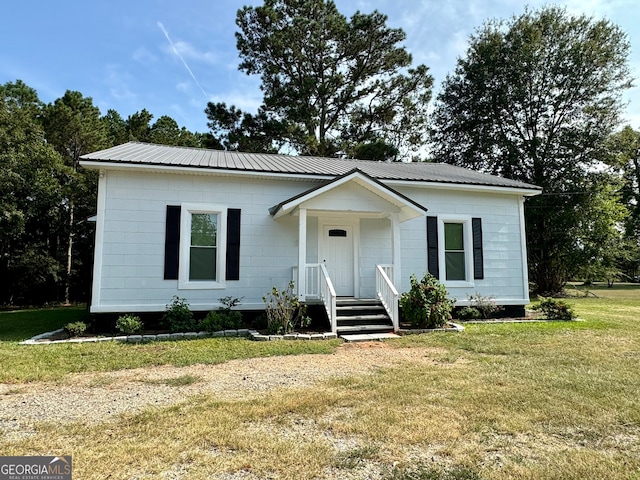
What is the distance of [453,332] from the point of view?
27.8 ft

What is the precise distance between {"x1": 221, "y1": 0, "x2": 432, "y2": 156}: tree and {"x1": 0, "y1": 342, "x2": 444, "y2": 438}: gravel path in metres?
16.8

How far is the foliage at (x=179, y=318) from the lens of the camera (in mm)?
8297

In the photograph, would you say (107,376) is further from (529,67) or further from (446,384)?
(529,67)

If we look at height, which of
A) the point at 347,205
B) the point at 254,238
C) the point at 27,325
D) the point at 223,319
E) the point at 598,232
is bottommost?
the point at 27,325

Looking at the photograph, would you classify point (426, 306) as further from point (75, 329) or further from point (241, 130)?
point (241, 130)

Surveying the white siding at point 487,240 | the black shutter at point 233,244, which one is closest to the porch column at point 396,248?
the white siding at point 487,240

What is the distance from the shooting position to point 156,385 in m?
4.79

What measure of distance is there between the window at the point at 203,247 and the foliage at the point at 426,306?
15.0 feet

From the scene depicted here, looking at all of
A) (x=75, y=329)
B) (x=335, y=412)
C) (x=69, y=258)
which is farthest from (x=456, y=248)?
(x=69, y=258)

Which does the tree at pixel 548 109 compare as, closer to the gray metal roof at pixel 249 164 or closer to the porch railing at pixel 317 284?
the gray metal roof at pixel 249 164

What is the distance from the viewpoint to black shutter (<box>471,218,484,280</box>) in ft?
35.9

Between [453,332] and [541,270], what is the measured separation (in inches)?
668

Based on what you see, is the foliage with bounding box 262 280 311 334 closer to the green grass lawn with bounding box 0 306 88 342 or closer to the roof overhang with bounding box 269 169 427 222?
the roof overhang with bounding box 269 169 427 222

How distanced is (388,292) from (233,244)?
3.83 metres
